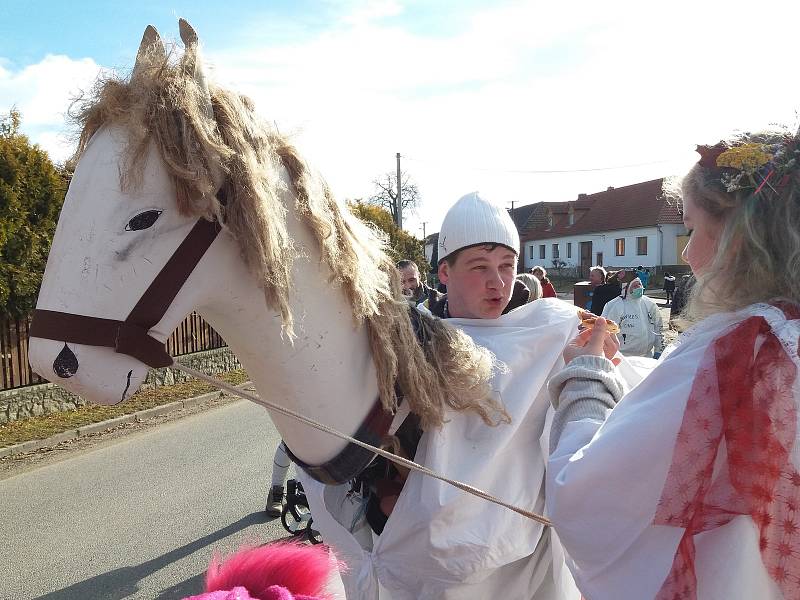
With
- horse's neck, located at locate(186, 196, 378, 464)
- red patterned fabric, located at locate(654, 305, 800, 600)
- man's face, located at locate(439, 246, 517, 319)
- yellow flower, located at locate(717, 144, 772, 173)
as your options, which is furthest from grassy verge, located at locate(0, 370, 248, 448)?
yellow flower, located at locate(717, 144, 772, 173)

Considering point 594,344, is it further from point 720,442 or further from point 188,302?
point 188,302

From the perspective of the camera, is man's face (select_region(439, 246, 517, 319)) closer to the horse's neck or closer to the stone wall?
the horse's neck

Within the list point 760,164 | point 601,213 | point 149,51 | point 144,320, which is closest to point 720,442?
point 760,164

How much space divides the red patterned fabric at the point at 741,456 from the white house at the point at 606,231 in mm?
30535

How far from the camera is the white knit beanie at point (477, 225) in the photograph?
1.81 meters

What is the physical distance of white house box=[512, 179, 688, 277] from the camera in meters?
33.9

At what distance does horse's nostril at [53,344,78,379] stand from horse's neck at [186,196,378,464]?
26 centimetres

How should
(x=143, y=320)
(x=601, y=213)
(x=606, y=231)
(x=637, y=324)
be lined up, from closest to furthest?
(x=143, y=320) < (x=637, y=324) < (x=606, y=231) < (x=601, y=213)

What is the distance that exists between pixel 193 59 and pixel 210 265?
1.42 ft

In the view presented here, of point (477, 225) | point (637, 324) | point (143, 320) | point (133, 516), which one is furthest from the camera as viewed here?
point (637, 324)

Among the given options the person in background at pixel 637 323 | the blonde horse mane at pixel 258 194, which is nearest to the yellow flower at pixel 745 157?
the blonde horse mane at pixel 258 194

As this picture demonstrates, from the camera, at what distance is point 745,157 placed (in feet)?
3.44

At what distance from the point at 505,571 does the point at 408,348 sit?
0.73 m

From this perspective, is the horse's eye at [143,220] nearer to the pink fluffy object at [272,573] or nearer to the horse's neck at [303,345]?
the horse's neck at [303,345]
